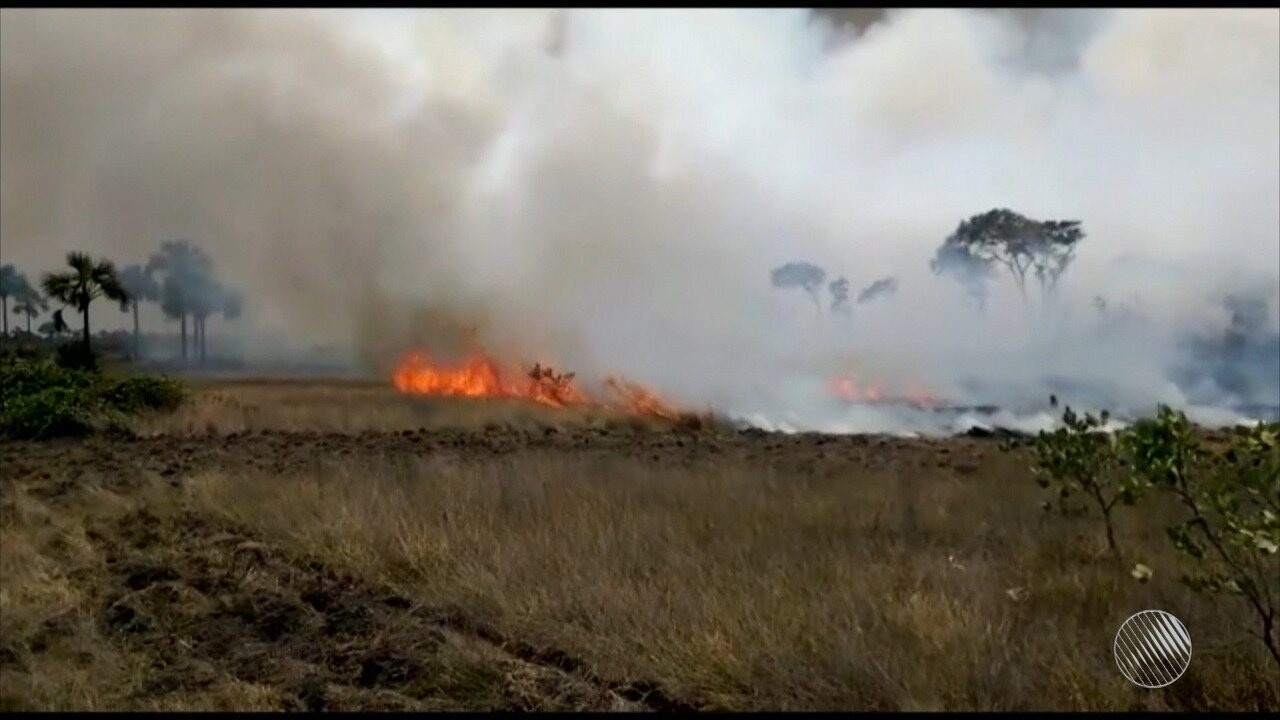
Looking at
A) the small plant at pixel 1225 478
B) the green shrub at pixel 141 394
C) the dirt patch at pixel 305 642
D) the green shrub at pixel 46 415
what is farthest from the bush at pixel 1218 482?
the green shrub at pixel 141 394

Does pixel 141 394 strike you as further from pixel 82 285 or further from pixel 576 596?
pixel 576 596

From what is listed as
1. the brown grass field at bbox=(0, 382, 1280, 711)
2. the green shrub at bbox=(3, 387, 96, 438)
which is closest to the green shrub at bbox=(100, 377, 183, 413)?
the green shrub at bbox=(3, 387, 96, 438)

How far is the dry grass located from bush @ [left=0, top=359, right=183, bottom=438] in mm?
12693

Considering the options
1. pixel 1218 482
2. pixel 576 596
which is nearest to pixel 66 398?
pixel 576 596

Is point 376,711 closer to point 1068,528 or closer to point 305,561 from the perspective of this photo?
point 305,561

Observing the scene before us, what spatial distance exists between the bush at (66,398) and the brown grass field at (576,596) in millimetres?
9379

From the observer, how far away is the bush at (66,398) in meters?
20.5

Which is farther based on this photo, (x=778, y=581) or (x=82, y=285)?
(x=82, y=285)

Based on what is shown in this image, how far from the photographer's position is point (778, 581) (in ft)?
20.6

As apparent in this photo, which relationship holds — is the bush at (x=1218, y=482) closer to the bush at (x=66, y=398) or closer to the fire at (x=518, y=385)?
the bush at (x=66, y=398)

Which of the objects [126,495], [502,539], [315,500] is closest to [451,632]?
[502,539]

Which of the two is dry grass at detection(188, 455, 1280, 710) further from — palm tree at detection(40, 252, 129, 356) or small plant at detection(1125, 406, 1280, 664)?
palm tree at detection(40, 252, 129, 356)

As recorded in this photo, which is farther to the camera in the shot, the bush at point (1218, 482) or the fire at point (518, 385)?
the fire at point (518, 385)

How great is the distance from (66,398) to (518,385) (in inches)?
845
